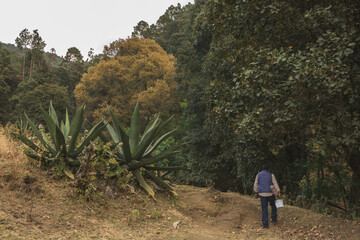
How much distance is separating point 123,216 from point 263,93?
352 centimetres

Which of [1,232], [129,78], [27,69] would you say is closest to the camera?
[1,232]

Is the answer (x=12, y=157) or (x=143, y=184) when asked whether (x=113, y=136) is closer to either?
(x=143, y=184)

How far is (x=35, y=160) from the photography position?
6.26 m

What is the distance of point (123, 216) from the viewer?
5715mm

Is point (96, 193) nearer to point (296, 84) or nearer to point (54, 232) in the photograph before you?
point (54, 232)

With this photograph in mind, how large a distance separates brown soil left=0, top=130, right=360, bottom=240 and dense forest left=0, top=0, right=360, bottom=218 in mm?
1554

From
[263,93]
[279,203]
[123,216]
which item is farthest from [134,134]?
[279,203]

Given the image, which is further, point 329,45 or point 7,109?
point 7,109

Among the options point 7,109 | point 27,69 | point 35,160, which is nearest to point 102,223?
point 35,160

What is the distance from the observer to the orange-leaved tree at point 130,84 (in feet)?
80.8

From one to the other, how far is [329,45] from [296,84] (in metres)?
0.94

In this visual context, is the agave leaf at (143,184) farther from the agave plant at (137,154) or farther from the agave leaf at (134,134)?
the agave leaf at (134,134)

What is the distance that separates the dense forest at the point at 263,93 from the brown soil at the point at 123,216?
5.10 feet

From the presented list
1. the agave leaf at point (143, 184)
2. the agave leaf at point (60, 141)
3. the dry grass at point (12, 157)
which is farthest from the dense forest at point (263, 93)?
the dry grass at point (12, 157)
